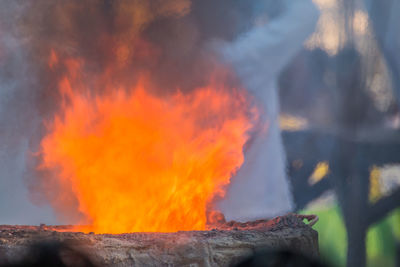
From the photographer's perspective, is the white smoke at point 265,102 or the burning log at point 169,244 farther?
the white smoke at point 265,102

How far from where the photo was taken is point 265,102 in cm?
732

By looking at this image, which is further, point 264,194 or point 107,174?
point 264,194

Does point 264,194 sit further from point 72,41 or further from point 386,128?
point 72,41

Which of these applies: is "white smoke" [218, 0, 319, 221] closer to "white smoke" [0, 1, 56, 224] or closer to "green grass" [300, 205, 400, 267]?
"green grass" [300, 205, 400, 267]

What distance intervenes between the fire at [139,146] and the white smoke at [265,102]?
378 mm

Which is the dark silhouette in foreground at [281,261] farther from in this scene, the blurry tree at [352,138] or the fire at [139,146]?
the blurry tree at [352,138]

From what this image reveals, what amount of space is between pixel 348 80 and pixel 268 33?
1648mm

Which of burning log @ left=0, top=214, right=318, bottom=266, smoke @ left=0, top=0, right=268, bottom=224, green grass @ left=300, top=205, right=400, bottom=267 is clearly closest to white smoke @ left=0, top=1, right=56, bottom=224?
smoke @ left=0, top=0, right=268, bottom=224

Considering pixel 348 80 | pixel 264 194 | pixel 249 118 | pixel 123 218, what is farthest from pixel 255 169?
pixel 123 218

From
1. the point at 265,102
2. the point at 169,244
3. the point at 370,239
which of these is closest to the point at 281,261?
the point at 169,244

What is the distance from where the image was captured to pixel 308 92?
285 inches

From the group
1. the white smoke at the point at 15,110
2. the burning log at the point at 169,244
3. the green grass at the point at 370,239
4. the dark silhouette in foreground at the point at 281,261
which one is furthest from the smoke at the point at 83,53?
the dark silhouette in foreground at the point at 281,261

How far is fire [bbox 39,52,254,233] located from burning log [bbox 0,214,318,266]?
4.88ft

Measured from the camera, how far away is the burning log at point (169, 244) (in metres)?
3.44
